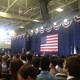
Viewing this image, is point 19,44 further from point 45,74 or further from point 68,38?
point 45,74

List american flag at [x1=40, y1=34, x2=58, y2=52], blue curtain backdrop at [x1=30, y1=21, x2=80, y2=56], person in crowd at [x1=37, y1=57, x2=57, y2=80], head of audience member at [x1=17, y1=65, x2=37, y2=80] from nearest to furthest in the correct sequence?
1. head of audience member at [x1=17, y1=65, x2=37, y2=80]
2. person in crowd at [x1=37, y1=57, x2=57, y2=80]
3. blue curtain backdrop at [x1=30, y1=21, x2=80, y2=56]
4. american flag at [x1=40, y1=34, x2=58, y2=52]

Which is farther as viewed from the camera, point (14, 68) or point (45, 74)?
point (45, 74)

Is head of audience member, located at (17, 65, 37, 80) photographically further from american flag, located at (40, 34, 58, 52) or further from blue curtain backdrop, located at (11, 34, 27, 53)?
blue curtain backdrop, located at (11, 34, 27, 53)

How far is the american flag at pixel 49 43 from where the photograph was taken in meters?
8.51

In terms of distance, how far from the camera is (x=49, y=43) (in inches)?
356

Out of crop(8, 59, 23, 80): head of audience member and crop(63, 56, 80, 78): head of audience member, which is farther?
crop(8, 59, 23, 80): head of audience member

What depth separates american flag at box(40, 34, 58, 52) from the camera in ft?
27.9

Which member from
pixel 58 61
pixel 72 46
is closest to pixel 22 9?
pixel 72 46

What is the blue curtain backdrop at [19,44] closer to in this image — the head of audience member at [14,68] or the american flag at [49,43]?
the american flag at [49,43]

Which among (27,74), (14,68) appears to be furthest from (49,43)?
(27,74)

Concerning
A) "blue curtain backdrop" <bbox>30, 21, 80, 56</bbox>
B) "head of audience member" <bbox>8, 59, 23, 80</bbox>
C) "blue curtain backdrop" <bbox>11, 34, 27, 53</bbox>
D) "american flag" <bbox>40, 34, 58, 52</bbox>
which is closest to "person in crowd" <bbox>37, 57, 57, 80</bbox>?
"head of audience member" <bbox>8, 59, 23, 80</bbox>

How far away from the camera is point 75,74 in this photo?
4.49 ft

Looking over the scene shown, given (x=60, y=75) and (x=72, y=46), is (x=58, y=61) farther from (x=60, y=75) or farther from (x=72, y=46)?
(x=72, y=46)

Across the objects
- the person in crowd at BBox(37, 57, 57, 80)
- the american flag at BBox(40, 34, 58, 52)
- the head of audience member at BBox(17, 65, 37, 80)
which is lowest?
the person in crowd at BBox(37, 57, 57, 80)
